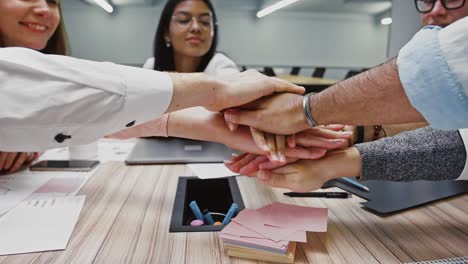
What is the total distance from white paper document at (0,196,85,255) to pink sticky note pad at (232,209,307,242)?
13.0 inches

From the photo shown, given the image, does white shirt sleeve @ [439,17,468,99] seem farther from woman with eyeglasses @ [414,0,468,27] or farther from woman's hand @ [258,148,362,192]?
woman with eyeglasses @ [414,0,468,27]

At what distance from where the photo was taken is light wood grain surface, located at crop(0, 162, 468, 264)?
59 cm

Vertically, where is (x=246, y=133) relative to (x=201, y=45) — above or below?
below

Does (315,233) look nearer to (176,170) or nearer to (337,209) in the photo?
(337,209)

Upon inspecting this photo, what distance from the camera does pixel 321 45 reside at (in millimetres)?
5379

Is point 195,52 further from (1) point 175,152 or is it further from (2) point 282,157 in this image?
(2) point 282,157

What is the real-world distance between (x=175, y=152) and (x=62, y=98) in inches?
23.9

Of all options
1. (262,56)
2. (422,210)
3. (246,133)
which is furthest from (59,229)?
(262,56)

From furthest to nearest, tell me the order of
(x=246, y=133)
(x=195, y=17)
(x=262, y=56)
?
1. (x=262, y=56)
2. (x=195, y=17)
3. (x=246, y=133)

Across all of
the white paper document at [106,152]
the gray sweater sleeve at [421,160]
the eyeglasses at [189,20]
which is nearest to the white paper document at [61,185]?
the white paper document at [106,152]

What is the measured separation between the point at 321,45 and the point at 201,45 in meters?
3.67

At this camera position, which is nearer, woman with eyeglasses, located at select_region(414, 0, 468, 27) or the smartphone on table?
the smartphone on table

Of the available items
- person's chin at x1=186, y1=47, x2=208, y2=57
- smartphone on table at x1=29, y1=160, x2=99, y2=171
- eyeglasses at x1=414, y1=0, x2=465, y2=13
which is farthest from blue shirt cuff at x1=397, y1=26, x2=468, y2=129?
person's chin at x1=186, y1=47, x2=208, y2=57

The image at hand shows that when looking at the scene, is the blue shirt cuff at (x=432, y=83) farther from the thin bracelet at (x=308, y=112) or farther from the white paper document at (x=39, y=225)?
the white paper document at (x=39, y=225)
